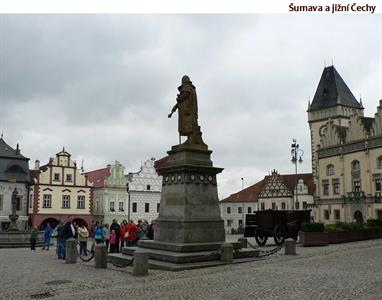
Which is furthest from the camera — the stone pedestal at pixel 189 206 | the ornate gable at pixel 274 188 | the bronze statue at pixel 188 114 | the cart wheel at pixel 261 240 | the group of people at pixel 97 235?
the ornate gable at pixel 274 188

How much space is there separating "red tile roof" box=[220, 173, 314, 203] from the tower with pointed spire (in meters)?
8.61

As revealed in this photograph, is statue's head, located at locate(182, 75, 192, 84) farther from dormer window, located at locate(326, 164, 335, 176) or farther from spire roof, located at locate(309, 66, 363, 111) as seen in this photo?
spire roof, located at locate(309, 66, 363, 111)

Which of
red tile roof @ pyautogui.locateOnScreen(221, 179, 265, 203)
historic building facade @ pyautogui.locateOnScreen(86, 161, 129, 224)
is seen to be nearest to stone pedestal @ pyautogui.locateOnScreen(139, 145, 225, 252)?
historic building facade @ pyautogui.locateOnScreen(86, 161, 129, 224)

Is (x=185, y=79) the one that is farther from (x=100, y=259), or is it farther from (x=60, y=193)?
(x=60, y=193)

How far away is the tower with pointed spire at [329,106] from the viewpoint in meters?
65.0

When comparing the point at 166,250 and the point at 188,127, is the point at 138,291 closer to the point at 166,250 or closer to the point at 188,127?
the point at 166,250

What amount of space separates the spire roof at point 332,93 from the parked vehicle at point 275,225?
146 ft

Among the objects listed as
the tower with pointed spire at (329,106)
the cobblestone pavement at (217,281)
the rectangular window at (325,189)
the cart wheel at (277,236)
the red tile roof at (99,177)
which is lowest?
the cobblestone pavement at (217,281)

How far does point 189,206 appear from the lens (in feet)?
48.4

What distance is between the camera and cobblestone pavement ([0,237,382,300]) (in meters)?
9.40

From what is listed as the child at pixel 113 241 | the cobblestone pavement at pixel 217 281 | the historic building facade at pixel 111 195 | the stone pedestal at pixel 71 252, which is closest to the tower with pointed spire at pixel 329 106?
the historic building facade at pixel 111 195

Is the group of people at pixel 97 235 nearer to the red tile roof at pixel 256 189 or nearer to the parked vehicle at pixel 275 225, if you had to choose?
the parked vehicle at pixel 275 225

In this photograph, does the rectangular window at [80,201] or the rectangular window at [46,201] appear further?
the rectangular window at [80,201]

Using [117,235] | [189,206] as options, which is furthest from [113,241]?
[189,206]
